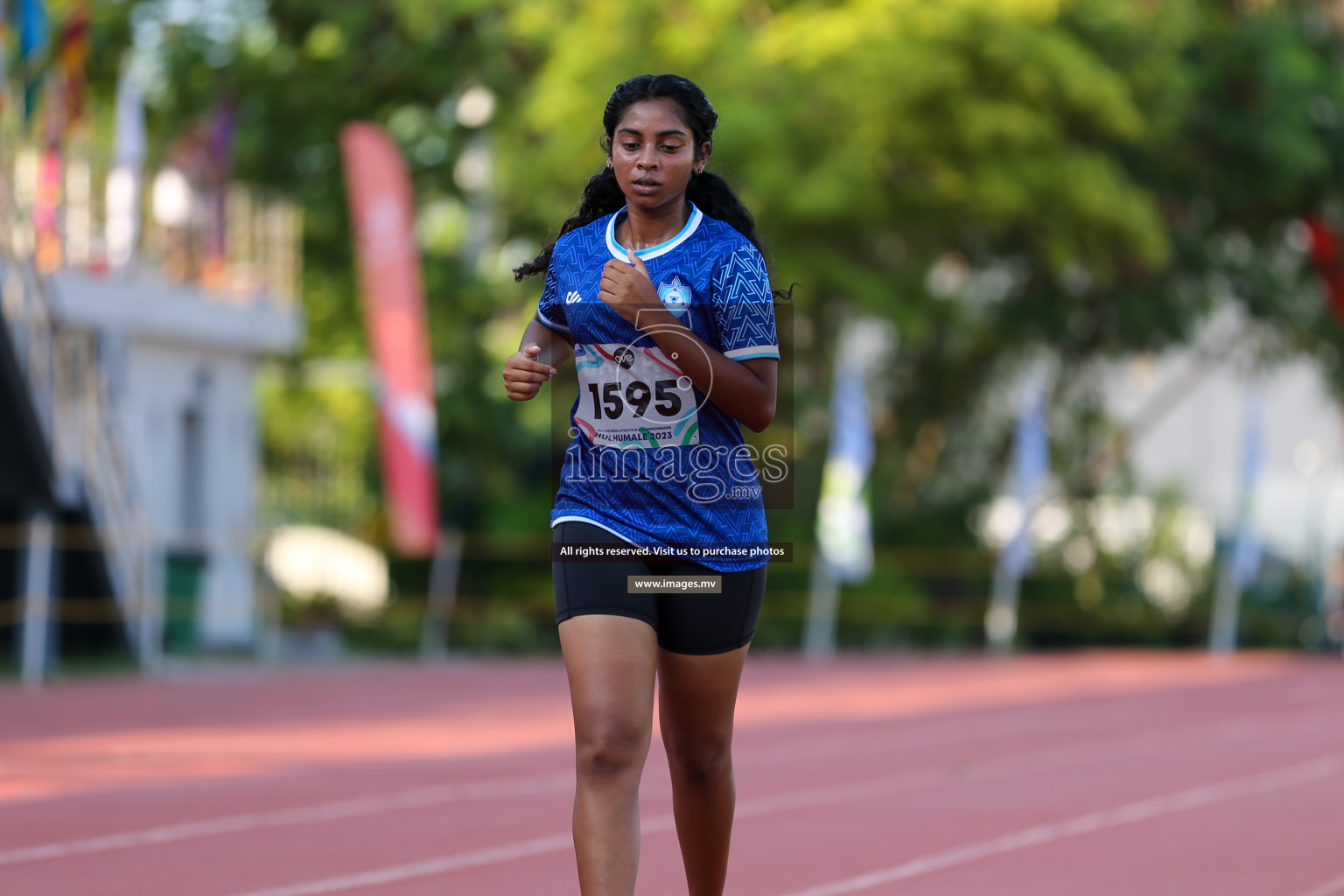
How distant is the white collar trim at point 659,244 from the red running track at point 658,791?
2.68m

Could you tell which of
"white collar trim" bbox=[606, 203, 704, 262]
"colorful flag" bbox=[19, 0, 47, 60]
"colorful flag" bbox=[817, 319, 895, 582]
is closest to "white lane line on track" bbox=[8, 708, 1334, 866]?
"white collar trim" bbox=[606, 203, 704, 262]

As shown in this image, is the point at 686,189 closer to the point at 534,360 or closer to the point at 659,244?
the point at 659,244

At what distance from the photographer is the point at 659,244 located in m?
4.73

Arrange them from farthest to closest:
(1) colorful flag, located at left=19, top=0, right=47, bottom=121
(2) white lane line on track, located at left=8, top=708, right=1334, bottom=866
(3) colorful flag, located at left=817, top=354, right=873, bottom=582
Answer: (3) colorful flag, located at left=817, top=354, right=873, bottom=582, (1) colorful flag, located at left=19, top=0, right=47, bottom=121, (2) white lane line on track, located at left=8, top=708, right=1334, bottom=866

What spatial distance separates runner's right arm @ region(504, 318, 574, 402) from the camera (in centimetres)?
462

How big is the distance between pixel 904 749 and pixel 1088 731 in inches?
73.1

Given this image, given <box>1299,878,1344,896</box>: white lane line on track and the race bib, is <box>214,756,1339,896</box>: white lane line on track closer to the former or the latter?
<box>1299,878,1344,896</box>: white lane line on track

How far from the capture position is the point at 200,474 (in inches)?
853

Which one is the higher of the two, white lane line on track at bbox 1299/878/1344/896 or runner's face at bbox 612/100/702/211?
runner's face at bbox 612/100/702/211

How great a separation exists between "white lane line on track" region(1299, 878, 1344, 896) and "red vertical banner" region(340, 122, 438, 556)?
11.7 metres

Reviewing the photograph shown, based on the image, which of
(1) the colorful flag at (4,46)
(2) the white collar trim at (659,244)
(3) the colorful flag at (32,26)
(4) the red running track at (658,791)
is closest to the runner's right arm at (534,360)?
(2) the white collar trim at (659,244)

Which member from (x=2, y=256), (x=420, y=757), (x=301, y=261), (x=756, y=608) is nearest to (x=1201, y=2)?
(x=301, y=261)

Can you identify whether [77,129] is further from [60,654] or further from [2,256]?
[60,654]

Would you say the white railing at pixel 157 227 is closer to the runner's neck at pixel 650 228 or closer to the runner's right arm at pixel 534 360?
the runner's right arm at pixel 534 360
